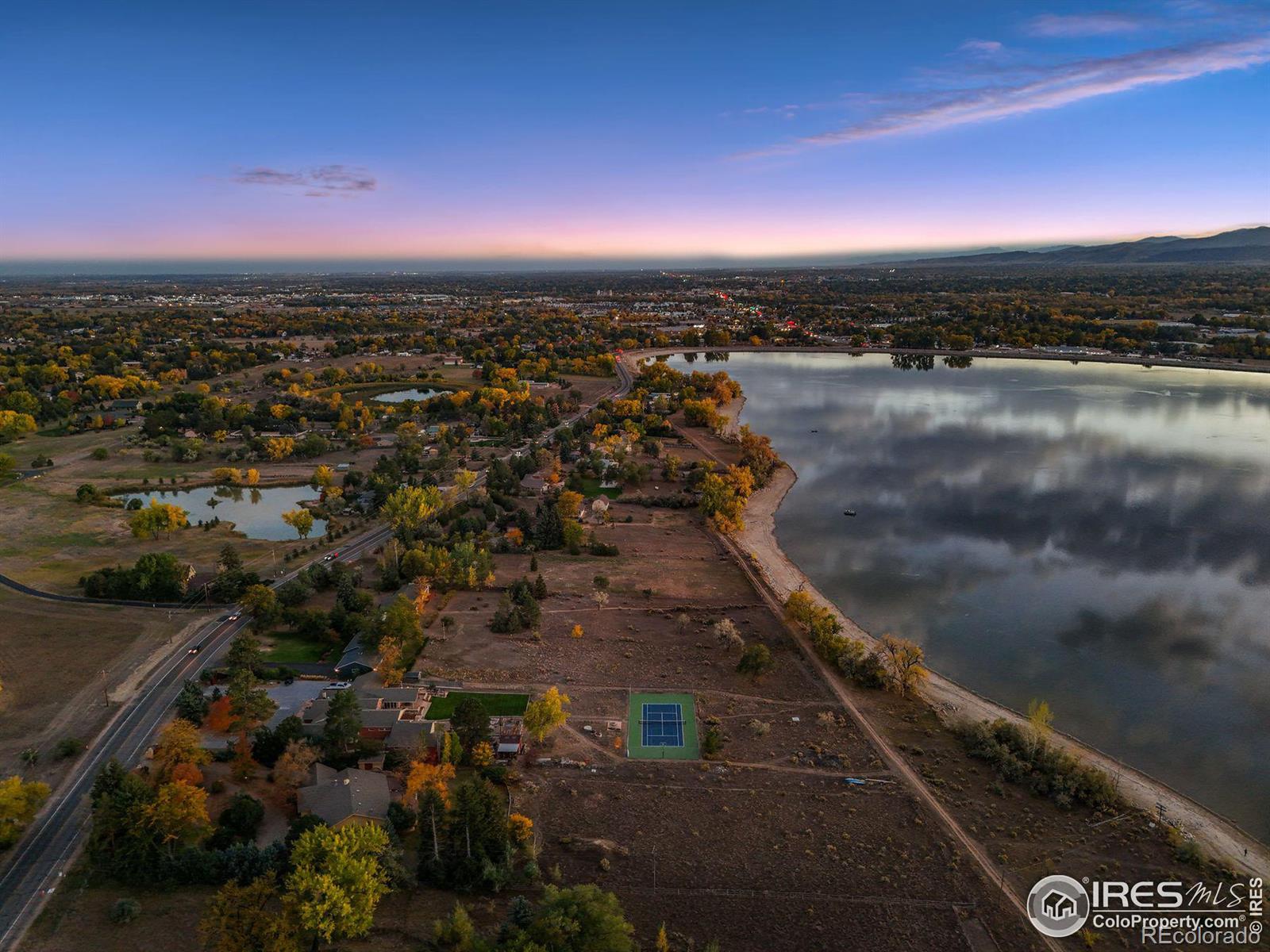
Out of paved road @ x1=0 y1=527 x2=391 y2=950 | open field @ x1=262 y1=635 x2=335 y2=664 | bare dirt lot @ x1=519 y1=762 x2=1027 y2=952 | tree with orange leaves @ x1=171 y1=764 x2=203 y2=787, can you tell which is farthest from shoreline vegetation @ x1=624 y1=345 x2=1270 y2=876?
paved road @ x1=0 y1=527 x2=391 y2=950

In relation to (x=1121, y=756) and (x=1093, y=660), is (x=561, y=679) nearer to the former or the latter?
(x=1121, y=756)

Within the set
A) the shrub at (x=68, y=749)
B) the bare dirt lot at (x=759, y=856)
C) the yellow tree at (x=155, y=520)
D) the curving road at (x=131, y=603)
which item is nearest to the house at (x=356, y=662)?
the shrub at (x=68, y=749)

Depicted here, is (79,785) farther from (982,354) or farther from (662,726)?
(982,354)

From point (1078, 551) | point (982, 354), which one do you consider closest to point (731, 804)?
point (1078, 551)

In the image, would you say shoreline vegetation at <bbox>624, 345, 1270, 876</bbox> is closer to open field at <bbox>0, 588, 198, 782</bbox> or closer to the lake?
open field at <bbox>0, 588, 198, 782</bbox>

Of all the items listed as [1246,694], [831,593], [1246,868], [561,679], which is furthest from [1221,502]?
[561,679]
